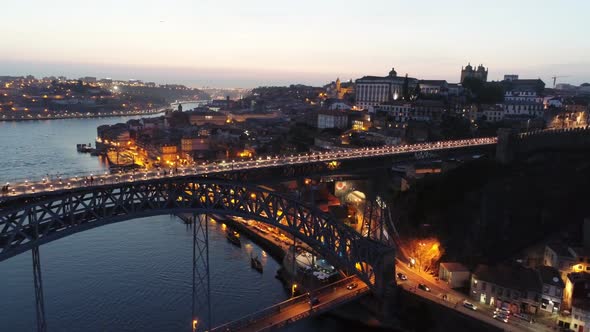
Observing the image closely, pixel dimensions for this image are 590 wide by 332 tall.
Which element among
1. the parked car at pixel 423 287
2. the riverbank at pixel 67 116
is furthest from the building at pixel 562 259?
the riverbank at pixel 67 116

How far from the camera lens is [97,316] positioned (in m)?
16.9

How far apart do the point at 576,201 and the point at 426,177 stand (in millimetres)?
7085

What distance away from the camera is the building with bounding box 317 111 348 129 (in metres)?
43.4

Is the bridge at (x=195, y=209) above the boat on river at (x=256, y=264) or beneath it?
above

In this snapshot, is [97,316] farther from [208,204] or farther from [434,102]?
[434,102]

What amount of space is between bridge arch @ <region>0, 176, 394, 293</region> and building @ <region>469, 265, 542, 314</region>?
11.6 feet

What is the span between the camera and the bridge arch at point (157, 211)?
12.4 metres

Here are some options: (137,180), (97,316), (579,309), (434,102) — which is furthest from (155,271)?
(434,102)

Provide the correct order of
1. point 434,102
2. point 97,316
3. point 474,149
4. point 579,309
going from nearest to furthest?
point 579,309 < point 97,316 < point 474,149 < point 434,102

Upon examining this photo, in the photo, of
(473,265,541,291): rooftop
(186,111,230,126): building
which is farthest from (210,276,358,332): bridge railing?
(186,111,230,126): building

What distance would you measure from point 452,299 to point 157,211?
1126 cm

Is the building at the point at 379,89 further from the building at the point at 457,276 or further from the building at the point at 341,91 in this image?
the building at the point at 457,276

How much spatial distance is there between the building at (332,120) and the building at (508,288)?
87.3 feet

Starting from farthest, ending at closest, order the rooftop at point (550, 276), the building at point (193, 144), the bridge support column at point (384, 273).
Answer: the building at point (193, 144)
the bridge support column at point (384, 273)
the rooftop at point (550, 276)
